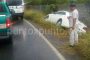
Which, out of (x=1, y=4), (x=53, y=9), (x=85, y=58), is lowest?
(x=53, y=9)

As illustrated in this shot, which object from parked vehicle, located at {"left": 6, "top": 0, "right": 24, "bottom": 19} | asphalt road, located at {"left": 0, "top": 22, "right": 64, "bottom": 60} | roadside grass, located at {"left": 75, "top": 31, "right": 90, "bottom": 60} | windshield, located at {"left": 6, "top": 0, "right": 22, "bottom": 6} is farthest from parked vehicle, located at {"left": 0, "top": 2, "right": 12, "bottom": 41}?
windshield, located at {"left": 6, "top": 0, "right": 22, "bottom": 6}

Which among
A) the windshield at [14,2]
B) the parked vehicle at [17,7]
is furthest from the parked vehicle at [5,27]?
the windshield at [14,2]

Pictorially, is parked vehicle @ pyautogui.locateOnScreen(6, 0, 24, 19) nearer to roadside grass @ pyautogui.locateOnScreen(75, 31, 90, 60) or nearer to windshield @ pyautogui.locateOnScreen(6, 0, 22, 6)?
windshield @ pyautogui.locateOnScreen(6, 0, 22, 6)

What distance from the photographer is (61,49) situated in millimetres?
11625

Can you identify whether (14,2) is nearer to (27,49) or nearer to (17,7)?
(17,7)

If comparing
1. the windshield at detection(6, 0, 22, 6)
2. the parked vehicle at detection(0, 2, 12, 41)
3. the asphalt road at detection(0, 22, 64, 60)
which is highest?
the parked vehicle at detection(0, 2, 12, 41)

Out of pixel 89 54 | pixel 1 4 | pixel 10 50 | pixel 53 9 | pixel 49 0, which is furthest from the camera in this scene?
pixel 49 0

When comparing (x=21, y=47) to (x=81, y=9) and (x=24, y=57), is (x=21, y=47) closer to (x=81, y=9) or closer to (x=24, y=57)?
(x=24, y=57)

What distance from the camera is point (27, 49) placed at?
11.8 meters

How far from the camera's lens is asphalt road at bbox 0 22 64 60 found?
1037cm

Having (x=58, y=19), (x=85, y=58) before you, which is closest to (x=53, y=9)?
(x=58, y=19)

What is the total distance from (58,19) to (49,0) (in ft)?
69.1

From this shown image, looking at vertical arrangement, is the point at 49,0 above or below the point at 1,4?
below

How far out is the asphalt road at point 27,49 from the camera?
10.4 m
